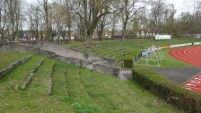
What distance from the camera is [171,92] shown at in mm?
11195

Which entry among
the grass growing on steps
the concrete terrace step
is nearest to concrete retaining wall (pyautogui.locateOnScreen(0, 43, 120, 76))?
the concrete terrace step

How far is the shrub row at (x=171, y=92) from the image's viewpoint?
9.77 metres

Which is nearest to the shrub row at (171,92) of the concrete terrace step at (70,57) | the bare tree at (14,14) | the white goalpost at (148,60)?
the concrete terrace step at (70,57)

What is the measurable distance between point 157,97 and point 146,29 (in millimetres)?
68873

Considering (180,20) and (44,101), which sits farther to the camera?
(180,20)

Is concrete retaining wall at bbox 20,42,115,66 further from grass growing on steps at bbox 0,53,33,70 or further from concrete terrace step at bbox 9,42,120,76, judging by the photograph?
grass growing on steps at bbox 0,53,33,70

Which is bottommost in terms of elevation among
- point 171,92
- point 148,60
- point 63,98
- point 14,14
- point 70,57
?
point 171,92

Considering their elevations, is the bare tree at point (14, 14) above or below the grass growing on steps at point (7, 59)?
above

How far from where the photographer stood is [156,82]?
12.6 m

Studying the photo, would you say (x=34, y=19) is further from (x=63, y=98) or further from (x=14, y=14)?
(x=63, y=98)

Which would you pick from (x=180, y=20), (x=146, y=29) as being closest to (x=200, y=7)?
(x=180, y=20)

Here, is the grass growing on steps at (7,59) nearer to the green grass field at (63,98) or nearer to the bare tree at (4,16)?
the green grass field at (63,98)

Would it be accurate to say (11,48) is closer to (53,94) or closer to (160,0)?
(53,94)

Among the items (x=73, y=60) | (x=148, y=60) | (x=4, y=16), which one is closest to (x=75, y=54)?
(x=73, y=60)
